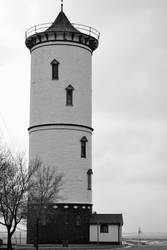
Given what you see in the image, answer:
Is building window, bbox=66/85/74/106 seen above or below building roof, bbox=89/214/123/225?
above

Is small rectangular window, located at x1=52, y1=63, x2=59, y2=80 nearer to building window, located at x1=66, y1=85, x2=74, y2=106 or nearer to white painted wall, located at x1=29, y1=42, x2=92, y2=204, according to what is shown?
white painted wall, located at x1=29, y1=42, x2=92, y2=204

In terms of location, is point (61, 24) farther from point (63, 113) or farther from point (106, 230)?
point (106, 230)

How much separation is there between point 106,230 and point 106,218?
1141mm

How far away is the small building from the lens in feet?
180

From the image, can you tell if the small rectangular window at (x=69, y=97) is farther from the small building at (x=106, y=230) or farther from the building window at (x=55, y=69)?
the small building at (x=106, y=230)

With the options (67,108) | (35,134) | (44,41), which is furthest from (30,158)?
(44,41)

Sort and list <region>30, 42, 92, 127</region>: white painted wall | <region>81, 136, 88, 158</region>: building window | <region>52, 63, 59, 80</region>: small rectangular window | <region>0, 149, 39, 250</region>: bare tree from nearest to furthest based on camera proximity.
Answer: <region>0, 149, 39, 250</region>: bare tree < <region>30, 42, 92, 127</region>: white painted wall < <region>81, 136, 88, 158</region>: building window < <region>52, 63, 59, 80</region>: small rectangular window

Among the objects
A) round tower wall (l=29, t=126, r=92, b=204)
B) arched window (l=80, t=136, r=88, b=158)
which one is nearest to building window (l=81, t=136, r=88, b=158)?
arched window (l=80, t=136, r=88, b=158)

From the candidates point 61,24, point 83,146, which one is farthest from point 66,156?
point 61,24

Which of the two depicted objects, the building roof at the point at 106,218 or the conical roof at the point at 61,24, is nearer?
the building roof at the point at 106,218

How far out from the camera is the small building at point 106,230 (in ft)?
180

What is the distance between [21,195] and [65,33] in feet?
61.9

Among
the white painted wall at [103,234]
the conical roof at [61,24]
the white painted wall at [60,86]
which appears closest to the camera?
the white painted wall at [103,234]

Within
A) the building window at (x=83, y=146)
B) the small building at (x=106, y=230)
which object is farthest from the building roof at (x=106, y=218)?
the building window at (x=83, y=146)
